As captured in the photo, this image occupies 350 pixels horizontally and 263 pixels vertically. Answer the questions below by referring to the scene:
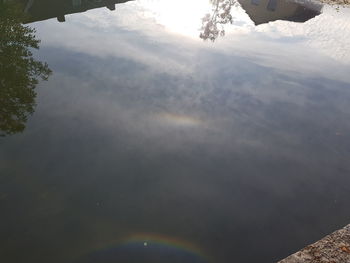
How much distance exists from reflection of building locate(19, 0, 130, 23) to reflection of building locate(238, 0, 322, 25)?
1443 cm

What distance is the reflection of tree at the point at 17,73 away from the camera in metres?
7.66

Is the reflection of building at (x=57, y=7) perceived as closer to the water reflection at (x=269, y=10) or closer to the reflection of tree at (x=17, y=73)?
the reflection of tree at (x=17, y=73)

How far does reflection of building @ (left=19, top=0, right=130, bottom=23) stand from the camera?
16734 millimetres

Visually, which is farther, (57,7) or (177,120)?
(57,7)

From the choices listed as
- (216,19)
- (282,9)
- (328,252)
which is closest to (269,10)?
(282,9)

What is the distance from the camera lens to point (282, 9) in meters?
29.8

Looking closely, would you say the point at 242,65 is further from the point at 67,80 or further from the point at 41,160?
the point at 41,160

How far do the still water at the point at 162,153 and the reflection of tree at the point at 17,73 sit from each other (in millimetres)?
55

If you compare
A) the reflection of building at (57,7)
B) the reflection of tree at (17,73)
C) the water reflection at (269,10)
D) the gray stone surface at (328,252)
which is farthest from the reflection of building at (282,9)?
the gray stone surface at (328,252)

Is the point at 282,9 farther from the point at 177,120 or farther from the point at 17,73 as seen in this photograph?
the point at 17,73

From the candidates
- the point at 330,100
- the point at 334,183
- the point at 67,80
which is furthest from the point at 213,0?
the point at 334,183

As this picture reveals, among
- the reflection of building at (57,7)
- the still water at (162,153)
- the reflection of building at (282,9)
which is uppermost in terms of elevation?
the reflection of building at (282,9)

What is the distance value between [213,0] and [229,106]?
29697 mm

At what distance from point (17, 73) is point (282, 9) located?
30.1 m
